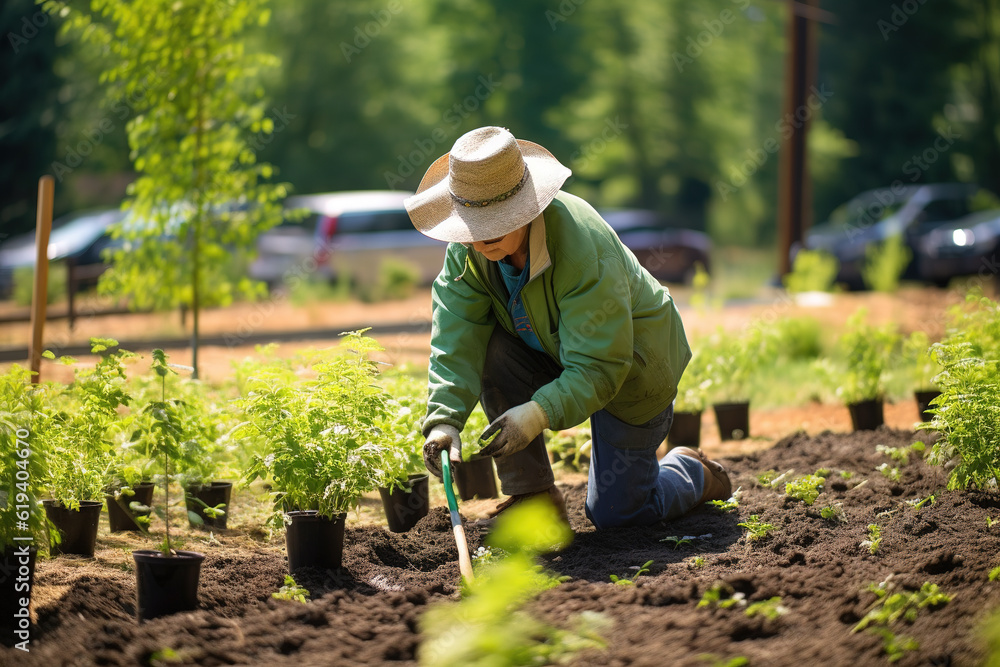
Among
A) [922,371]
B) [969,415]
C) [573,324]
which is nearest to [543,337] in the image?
[573,324]

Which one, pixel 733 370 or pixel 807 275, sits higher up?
pixel 807 275

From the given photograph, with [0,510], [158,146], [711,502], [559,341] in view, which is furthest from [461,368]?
[158,146]

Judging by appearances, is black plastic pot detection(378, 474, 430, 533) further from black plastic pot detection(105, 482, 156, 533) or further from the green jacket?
black plastic pot detection(105, 482, 156, 533)

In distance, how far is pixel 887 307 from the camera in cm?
1057

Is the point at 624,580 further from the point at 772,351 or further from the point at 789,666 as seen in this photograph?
the point at 772,351

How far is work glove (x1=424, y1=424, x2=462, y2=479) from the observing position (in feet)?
9.91

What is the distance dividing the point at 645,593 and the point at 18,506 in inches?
74.0

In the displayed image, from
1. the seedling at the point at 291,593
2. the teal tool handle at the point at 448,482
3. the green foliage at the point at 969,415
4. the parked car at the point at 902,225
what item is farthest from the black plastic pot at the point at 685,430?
the parked car at the point at 902,225

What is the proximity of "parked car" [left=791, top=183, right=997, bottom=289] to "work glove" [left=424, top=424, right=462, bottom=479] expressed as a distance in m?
12.9

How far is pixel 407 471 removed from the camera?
12.1 feet

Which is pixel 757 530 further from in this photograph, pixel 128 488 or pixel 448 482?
pixel 128 488

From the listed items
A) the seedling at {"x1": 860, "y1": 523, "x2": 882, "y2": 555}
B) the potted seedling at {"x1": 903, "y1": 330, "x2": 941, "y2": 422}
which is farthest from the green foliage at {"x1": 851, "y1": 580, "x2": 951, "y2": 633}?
the potted seedling at {"x1": 903, "y1": 330, "x2": 941, "y2": 422}

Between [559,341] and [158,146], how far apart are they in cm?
433

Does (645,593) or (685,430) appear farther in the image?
(685,430)
